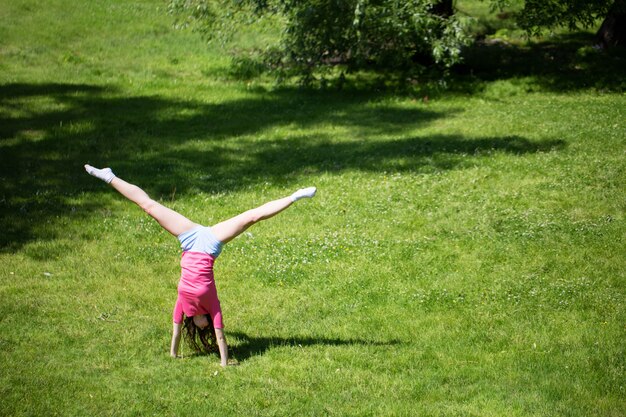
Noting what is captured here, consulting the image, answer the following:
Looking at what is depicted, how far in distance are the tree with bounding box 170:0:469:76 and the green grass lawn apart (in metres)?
1.33

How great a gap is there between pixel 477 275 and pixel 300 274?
279 cm

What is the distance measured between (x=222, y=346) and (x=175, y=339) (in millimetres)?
709

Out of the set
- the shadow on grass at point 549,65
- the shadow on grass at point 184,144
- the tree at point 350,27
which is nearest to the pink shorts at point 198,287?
the shadow on grass at point 184,144

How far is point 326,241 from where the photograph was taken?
1280 centimetres

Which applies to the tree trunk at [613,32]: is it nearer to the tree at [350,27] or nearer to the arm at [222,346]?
the tree at [350,27]

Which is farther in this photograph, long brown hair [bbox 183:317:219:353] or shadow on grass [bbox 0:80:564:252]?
shadow on grass [bbox 0:80:564:252]

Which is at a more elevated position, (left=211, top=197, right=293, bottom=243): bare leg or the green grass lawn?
(left=211, top=197, right=293, bottom=243): bare leg

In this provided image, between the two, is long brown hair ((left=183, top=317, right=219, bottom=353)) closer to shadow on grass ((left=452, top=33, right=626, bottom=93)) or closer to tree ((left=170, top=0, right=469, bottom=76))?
tree ((left=170, top=0, right=469, bottom=76))

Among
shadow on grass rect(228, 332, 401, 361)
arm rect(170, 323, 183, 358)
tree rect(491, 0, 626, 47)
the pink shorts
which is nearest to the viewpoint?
the pink shorts

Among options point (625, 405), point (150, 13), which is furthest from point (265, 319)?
point (150, 13)

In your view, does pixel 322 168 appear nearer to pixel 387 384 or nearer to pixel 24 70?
pixel 387 384

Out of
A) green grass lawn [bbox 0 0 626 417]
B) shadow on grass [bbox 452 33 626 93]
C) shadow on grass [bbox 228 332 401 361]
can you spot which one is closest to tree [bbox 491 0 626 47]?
shadow on grass [bbox 452 33 626 93]

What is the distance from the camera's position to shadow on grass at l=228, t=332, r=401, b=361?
9242 millimetres

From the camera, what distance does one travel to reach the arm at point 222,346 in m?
8.55
